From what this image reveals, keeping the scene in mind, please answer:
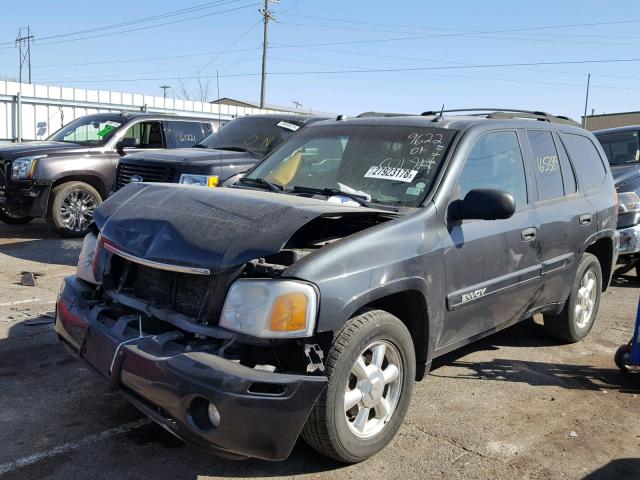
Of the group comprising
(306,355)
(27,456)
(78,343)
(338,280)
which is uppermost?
(338,280)

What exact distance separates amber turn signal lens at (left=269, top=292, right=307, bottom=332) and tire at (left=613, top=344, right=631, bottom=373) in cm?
290

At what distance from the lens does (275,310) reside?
9.22 feet

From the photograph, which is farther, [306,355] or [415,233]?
[415,233]

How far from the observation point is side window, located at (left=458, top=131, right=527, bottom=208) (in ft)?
13.3

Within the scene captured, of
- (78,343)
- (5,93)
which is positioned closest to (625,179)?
(78,343)

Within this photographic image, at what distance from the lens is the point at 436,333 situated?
364cm

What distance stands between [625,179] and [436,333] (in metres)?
6.33

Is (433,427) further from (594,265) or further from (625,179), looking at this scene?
(625,179)

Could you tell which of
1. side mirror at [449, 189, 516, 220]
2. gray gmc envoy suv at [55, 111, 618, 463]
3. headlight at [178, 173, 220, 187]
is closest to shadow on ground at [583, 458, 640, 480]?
gray gmc envoy suv at [55, 111, 618, 463]

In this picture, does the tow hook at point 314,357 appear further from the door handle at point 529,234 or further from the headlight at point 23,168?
the headlight at point 23,168

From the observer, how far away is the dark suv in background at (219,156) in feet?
24.9

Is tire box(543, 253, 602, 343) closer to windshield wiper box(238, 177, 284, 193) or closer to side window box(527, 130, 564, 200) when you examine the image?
side window box(527, 130, 564, 200)

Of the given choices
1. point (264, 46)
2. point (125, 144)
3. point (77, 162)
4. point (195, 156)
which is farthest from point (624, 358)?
point (264, 46)

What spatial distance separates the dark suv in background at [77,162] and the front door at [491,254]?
679 centimetres
